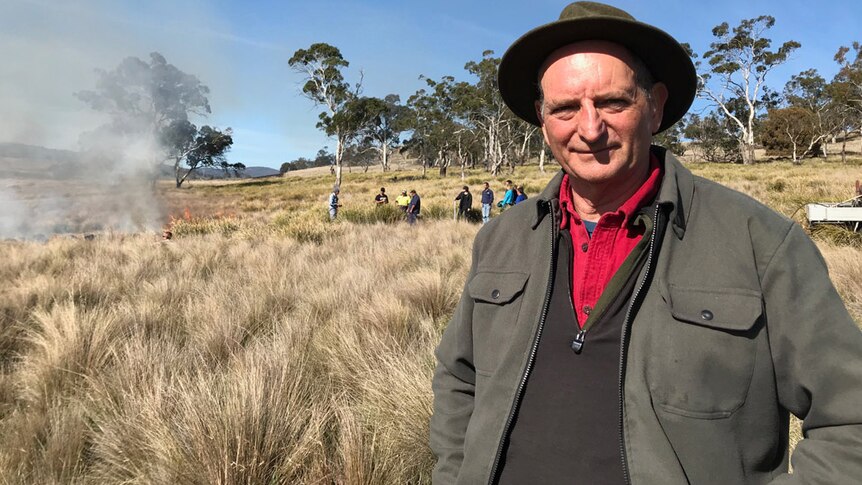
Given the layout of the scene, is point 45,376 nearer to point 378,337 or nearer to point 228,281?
point 378,337

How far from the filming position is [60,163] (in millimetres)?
28531

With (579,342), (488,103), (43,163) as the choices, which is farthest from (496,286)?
(488,103)

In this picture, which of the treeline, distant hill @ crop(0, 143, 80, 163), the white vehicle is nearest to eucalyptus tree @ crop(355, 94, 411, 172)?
the treeline

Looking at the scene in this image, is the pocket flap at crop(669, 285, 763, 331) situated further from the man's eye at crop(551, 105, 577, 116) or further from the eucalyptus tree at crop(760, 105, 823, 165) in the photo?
the eucalyptus tree at crop(760, 105, 823, 165)

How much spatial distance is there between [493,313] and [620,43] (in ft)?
2.95

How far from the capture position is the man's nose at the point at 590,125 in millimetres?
1337

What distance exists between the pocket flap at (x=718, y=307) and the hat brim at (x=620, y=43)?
71 cm

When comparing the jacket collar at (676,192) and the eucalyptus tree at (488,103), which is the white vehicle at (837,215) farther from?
the eucalyptus tree at (488,103)

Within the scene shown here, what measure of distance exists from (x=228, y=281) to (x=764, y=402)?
6002 mm

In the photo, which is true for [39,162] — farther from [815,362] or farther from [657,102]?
[815,362]

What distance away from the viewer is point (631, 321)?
1201 mm

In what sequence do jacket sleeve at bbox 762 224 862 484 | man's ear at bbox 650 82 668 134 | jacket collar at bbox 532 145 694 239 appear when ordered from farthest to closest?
1. man's ear at bbox 650 82 668 134
2. jacket collar at bbox 532 145 694 239
3. jacket sleeve at bbox 762 224 862 484

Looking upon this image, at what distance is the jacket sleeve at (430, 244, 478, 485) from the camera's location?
151 centimetres

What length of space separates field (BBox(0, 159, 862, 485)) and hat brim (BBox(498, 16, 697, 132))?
1.80 meters
